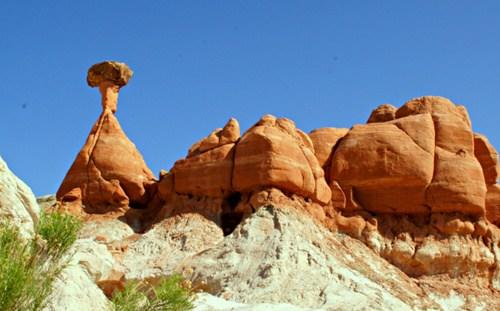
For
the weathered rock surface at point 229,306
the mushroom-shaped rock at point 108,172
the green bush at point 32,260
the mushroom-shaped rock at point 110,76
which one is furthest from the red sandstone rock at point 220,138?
the green bush at point 32,260

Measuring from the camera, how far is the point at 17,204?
14.1 m

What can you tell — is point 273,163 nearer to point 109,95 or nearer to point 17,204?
point 109,95

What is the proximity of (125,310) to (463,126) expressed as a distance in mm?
32814

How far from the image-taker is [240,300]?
3212cm

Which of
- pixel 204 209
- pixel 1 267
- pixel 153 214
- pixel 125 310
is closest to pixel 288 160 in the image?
pixel 204 209

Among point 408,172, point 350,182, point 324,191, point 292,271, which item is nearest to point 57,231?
point 292,271

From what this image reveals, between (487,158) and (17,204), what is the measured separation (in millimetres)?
36062

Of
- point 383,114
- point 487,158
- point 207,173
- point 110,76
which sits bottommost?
point 207,173

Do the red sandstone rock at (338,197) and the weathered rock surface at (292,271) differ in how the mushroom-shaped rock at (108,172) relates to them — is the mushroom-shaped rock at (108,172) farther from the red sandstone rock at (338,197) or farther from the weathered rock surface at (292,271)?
the red sandstone rock at (338,197)

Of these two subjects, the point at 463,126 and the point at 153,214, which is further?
the point at 463,126

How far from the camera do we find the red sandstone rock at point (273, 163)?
38.3 m

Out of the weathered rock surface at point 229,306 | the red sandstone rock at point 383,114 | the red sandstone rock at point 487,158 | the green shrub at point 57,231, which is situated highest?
the red sandstone rock at point 383,114

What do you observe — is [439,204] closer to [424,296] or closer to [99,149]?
[424,296]

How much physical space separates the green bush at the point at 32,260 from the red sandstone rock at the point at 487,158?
34.9 meters
